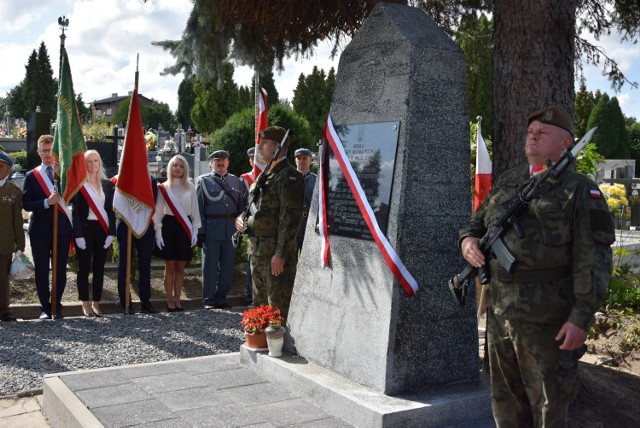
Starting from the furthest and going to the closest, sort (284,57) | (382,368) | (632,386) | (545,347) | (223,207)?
A: (223,207)
(284,57)
(632,386)
(382,368)
(545,347)

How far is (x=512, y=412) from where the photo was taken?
139 inches

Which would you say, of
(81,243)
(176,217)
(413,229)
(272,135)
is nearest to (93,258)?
(81,243)

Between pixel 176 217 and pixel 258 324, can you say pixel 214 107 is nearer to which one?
pixel 176 217

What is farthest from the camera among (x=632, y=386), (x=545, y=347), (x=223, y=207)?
(x=223, y=207)

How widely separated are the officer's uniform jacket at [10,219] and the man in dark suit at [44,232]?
0.10 meters

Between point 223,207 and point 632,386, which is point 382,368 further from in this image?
point 223,207

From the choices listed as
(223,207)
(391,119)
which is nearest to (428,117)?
(391,119)

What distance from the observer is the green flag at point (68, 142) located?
7.75 m

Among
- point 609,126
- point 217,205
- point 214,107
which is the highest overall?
point 214,107

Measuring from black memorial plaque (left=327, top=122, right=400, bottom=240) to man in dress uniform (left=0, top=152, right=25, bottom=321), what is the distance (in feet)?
14.1

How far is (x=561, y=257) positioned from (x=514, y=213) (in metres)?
0.30

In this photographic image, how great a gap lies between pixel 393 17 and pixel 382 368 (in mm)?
2311

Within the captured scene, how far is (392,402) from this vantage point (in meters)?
4.11

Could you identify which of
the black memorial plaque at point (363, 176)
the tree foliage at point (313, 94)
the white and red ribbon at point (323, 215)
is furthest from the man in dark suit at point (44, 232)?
the tree foliage at point (313, 94)
